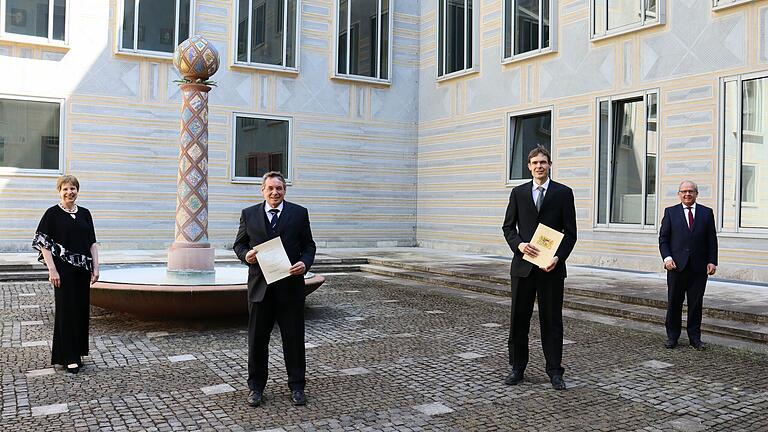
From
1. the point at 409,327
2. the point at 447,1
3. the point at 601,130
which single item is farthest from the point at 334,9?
the point at 409,327

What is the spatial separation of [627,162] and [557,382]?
1067cm

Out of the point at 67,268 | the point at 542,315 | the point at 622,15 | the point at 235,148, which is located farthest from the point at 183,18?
the point at 542,315

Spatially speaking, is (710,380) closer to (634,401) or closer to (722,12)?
(634,401)

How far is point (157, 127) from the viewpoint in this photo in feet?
60.5

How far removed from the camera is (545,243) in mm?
5793

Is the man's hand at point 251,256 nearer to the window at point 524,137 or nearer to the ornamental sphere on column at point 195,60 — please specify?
the ornamental sphere on column at point 195,60

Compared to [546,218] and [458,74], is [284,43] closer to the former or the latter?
[458,74]

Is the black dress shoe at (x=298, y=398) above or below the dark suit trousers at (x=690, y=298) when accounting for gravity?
below

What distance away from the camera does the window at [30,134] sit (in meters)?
17.0

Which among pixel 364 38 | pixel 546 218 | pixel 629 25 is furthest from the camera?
pixel 364 38

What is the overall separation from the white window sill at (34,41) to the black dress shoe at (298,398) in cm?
1495

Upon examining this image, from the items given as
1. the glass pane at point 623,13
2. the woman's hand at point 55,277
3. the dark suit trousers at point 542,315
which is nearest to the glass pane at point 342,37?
the glass pane at point 623,13

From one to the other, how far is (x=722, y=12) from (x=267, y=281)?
1176cm

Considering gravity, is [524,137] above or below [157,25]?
below
